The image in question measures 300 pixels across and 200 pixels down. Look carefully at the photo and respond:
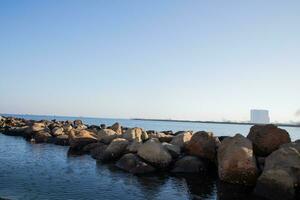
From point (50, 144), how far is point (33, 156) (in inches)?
388

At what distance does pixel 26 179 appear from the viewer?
20.4m

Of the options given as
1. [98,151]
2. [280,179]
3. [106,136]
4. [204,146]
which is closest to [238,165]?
[280,179]

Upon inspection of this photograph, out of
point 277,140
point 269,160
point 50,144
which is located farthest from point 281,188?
point 50,144

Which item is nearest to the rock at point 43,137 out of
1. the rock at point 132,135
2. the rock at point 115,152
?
the rock at point 132,135

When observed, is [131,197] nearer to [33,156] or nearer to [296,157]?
[296,157]

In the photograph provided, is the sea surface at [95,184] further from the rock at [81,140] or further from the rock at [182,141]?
the rock at [81,140]

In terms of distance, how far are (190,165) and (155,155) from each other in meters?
2.44

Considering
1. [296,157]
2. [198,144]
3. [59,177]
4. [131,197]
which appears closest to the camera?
[131,197]

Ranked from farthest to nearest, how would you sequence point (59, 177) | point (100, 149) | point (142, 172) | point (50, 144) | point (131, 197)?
point (50, 144), point (100, 149), point (142, 172), point (59, 177), point (131, 197)

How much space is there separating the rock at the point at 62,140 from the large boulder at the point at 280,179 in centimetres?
2561

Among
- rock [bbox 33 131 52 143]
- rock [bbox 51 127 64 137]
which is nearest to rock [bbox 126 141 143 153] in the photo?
rock [bbox 33 131 52 143]

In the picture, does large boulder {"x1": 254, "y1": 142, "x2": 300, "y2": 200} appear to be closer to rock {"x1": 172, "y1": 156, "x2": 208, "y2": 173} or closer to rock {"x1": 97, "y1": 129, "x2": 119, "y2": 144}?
rock {"x1": 172, "y1": 156, "x2": 208, "y2": 173}

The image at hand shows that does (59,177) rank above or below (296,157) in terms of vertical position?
below

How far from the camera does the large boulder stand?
1822cm
